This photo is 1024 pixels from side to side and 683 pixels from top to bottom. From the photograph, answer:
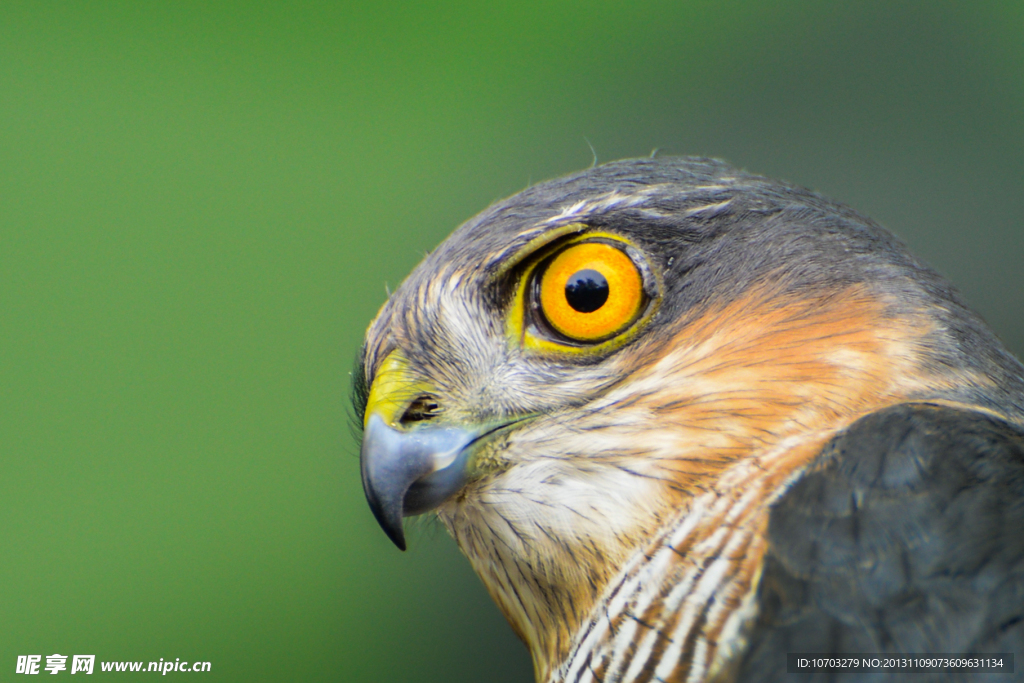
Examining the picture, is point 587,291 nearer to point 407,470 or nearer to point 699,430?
point 699,430

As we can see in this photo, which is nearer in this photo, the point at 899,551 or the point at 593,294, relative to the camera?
the point at 899,551

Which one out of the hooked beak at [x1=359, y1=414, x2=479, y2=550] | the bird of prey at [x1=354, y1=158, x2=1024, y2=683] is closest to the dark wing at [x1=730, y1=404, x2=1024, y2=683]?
the bird of prey at [x1=354, y1=158, x2=1024, y2=683]

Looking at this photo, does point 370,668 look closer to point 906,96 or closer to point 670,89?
point 670,89

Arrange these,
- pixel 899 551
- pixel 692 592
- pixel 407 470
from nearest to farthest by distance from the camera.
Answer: pixel 899 551 < pixel 692 592 < pixel 407 470

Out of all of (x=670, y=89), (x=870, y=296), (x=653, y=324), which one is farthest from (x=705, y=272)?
(x=670, y=89)

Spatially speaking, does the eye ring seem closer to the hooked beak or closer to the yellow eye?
the yellow eye

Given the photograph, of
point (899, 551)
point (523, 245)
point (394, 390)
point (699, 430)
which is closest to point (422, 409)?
point (394, 390)

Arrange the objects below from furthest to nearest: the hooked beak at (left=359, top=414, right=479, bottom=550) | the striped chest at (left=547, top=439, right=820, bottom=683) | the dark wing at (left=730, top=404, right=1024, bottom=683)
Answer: the hooked beak at (left=359, top=414, right=479, bottom=550) → the striped chest at (left=547, top=439, right=820, bottom=683) → the dark wing at (left=730, top=404, right=1024, bottom=683)

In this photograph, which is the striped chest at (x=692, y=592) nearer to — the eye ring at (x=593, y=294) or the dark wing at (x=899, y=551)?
the dark wing at (x=899, y=551)

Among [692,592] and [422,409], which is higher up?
[422,409]
